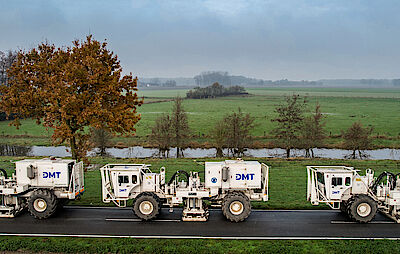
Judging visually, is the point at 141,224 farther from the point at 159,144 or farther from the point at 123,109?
the point at 159,144

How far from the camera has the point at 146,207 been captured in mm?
16688

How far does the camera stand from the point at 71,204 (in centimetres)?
1958

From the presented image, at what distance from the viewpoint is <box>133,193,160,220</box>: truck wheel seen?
16.6 metres

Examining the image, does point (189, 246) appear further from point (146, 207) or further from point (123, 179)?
point (123, 179)

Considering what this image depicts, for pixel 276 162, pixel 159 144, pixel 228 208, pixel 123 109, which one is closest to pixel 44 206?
pixel 123 109

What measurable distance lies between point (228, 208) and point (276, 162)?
18.4 metres

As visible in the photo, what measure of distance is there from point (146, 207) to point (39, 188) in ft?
19.1

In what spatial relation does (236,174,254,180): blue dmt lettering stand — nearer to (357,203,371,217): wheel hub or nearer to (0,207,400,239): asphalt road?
(0,207,400,239): asphalt road

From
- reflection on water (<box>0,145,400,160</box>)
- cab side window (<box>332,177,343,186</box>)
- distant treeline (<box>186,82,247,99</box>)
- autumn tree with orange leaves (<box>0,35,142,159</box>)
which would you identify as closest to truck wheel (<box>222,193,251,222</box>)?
cab side window (<box>332,177,343,186</box>)

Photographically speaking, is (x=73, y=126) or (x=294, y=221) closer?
(x=294, y=221)

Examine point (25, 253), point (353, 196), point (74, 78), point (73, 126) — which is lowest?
point (25, 253)

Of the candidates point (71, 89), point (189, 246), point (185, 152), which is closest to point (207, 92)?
point (185, 152)

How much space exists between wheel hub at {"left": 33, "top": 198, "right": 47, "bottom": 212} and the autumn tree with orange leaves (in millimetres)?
4198

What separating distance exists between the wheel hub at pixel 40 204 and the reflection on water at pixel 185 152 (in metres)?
26.2
